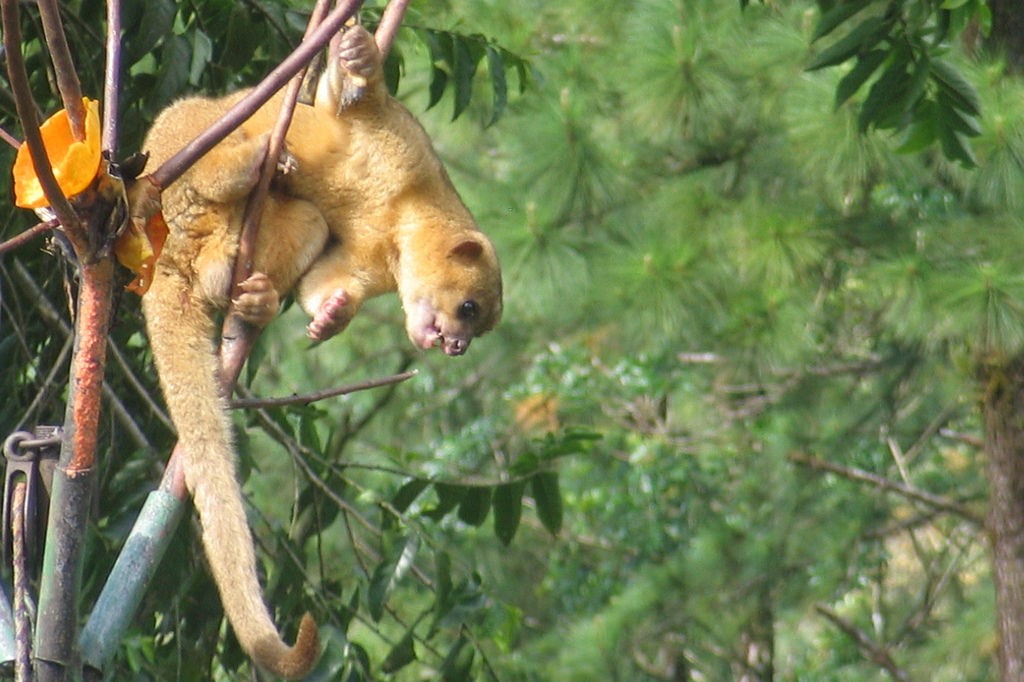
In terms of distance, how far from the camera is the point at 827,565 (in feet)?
23.7

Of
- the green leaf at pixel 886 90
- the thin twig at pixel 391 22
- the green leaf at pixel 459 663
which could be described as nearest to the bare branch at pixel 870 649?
the green leaf at pixel 459 663

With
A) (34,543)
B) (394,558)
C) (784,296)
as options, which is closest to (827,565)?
(784,296)

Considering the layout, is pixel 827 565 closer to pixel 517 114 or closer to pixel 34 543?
pixel 517 114

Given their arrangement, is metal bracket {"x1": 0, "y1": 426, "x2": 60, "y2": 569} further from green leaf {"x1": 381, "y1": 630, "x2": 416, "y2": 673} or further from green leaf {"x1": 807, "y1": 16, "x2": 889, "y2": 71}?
green leaf {"x1": 807, "y1": 16, "x2": 889, "y2": 71}

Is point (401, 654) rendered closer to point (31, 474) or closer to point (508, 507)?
point (508, 507)

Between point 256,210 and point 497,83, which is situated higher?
point 256,210

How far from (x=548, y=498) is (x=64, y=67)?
2.03m

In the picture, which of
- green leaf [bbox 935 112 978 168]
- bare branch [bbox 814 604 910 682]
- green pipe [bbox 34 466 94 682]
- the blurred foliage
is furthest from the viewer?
bare branch [bbox 814 604 910 682]

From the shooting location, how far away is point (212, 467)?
2.17m

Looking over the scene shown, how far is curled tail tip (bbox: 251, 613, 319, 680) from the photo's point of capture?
5.29 feet

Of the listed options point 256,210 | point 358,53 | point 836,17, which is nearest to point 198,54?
point 358,53

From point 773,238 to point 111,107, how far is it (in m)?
4.03

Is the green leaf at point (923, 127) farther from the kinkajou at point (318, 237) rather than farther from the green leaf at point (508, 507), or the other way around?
the green leaf at point (508, 507)

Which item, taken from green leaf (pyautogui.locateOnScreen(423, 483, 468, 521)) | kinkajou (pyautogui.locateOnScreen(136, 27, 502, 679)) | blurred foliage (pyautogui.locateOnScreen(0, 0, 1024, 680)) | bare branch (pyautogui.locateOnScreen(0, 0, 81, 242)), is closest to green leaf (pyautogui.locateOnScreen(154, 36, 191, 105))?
blurred foliage (pyautogui.locateOnScreen(0, 0, 1024, 680))
